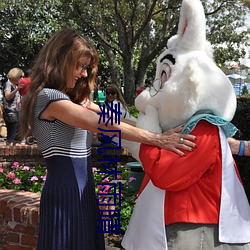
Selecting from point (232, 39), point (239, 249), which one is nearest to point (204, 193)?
point (239, 249)

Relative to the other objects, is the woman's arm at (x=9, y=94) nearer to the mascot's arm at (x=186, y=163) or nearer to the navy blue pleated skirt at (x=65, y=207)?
the navy blue pleated skirt at (x=65, y=207)

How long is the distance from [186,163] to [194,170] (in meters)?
0.05

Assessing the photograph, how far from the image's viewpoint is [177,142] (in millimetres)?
1814

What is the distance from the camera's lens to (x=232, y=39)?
51.4 ft

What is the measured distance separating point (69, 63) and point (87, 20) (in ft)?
36.0

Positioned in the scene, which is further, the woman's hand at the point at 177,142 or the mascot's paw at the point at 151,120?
the mascot's paw at the point at 151,120

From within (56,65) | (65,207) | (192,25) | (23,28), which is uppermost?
(23,28)

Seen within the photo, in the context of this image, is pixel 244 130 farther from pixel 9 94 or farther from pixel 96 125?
pixel 9 94

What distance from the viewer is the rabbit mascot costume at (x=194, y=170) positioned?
1818 millimetres

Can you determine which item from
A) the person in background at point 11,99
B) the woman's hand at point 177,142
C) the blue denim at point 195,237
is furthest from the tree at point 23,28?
the blue denim at point 195,237

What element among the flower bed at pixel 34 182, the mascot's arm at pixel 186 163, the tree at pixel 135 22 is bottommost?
the flower bed at pixel 34 182

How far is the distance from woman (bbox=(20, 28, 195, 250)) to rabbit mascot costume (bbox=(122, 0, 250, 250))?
5.7 inches

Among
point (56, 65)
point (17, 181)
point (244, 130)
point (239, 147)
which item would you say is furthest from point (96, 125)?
point (17, 181)

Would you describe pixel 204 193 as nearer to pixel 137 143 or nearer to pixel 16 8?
pixel 137 143
